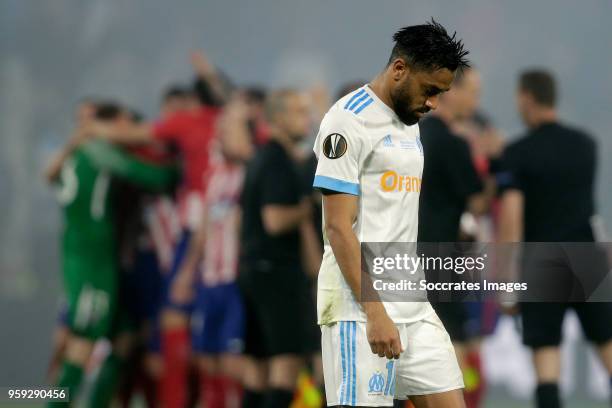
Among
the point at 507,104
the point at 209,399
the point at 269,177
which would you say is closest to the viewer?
the point at 269,177

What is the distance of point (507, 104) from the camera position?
10.0 m

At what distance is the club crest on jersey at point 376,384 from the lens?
352 centimetres

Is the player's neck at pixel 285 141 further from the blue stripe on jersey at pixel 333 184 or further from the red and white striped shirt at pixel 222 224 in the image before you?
the blue stripe on jersey at pixel 333 184

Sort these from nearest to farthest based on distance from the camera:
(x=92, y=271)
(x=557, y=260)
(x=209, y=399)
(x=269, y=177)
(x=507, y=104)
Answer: (x=557, y=260) < (x=269, y=177) < (x=92, y=271) < (x=209, y=399) < (x=507, y=104)

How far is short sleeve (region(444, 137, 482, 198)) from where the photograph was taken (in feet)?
19.2

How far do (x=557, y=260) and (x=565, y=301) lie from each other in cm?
23

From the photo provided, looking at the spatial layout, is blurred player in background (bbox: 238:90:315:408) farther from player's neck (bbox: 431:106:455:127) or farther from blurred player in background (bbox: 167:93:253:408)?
blurred player in background (bbox: 167:93:253:408)

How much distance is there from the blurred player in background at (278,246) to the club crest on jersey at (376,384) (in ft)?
8.87

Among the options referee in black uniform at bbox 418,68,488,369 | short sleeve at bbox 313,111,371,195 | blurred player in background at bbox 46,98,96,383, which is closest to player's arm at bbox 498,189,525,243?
referee in black uniform at bbox 418,68,488,369

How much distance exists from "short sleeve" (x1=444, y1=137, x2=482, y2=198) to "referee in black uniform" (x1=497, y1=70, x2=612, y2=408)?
0.43m

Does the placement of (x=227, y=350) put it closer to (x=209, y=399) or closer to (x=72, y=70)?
(x=209, y=399)

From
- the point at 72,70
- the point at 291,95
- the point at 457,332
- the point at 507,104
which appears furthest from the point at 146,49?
the point at 457,332

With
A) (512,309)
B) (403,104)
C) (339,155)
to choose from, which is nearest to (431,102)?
(403,104)

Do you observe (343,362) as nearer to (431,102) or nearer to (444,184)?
(431,102)
